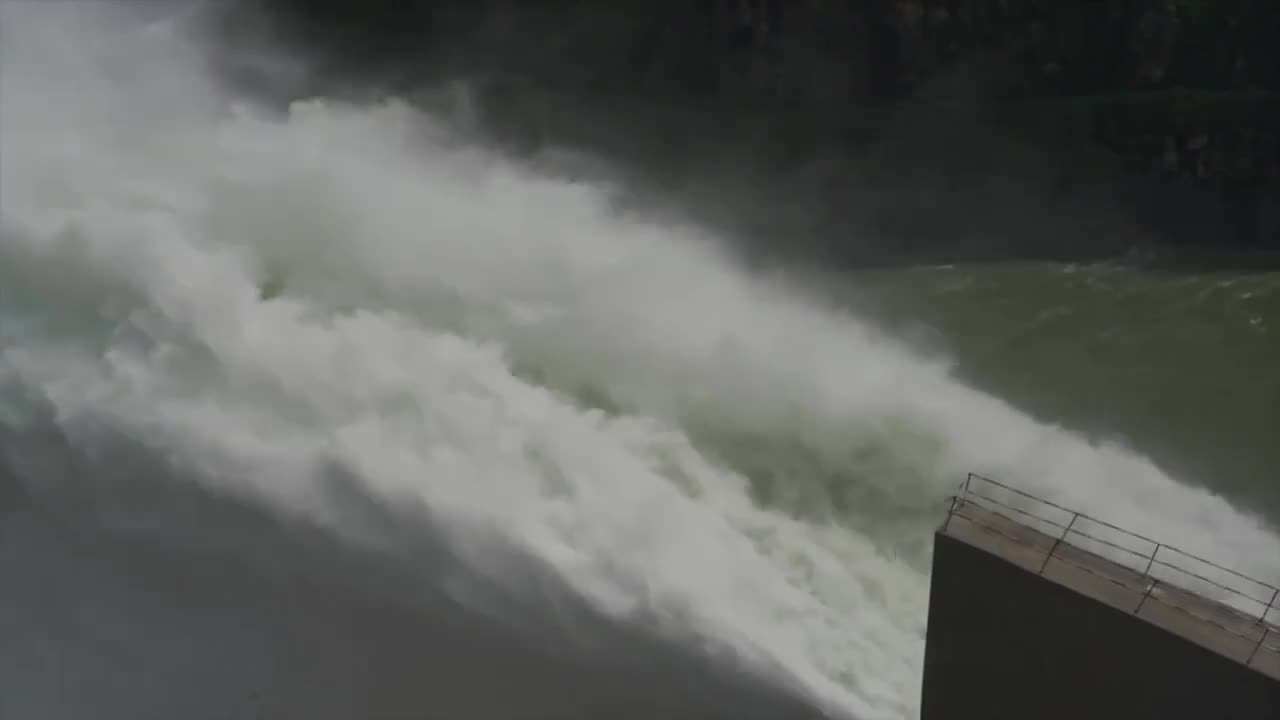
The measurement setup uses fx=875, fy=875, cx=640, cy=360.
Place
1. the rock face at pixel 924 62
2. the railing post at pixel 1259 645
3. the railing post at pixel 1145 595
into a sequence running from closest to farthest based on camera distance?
the railing post at pixel 1259 645 → the railing post at pixel 1145 595 → the rock face at pixel 924 62

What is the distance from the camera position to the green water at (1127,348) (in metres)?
11.8

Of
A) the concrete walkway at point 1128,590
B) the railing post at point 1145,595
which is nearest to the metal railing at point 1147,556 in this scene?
the concrete walkway at point 1128,590

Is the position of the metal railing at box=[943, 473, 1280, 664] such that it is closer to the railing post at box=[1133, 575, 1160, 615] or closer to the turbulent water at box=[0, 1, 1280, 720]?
the turbulent water at box=[0, 1, 1280, 720]

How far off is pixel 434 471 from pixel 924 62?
1306 cm

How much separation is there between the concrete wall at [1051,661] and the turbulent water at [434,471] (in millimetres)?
1167

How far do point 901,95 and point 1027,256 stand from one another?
14.5ft

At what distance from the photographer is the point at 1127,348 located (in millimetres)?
13312

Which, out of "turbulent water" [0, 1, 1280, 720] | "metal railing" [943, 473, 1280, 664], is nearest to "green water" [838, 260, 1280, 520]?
"turbulent water" [0, 1, 1280, 720]

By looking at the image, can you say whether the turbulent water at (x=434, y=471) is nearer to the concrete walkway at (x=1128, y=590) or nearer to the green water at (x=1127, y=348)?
the green water at (x=1127, y=348)

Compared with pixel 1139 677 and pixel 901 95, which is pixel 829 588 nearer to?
pixel 1139 677

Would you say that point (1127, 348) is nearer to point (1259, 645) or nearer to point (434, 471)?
point (1259, 645)

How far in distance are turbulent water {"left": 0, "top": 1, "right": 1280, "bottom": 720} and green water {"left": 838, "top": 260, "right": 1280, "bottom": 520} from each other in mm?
687

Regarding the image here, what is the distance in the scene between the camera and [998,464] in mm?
11086

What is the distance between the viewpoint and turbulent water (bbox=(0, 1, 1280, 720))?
9211mm
